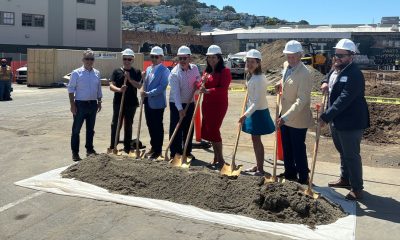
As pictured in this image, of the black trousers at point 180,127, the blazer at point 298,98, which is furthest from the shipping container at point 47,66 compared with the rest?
the blazer at point 298,98

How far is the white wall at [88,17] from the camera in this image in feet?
163

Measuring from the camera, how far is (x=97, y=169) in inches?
284

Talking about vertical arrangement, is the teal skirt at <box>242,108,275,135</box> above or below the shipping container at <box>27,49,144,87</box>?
below

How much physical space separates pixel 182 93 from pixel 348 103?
9.56ft

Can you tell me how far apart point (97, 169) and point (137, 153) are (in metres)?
1.01

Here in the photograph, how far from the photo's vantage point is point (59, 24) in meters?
49.2

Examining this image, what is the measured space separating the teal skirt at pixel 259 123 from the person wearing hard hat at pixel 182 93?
1.05m

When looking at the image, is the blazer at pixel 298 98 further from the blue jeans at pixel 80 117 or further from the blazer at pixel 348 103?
the blue jeans at pixel 80 117

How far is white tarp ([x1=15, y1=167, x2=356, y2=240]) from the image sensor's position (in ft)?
17.4

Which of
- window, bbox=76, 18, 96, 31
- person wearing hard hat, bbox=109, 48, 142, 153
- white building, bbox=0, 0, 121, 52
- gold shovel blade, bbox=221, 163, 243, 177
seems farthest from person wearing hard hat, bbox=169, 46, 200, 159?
window, bbox=76, 18, 96, 31

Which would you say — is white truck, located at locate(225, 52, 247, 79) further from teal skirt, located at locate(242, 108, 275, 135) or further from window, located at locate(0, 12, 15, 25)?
teal skirt, located at locate(242, 108, 275, 135)

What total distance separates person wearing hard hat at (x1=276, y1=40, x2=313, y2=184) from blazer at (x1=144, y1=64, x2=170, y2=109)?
88.7 inches

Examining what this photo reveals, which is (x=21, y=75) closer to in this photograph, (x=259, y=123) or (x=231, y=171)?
(x=259, y=123)

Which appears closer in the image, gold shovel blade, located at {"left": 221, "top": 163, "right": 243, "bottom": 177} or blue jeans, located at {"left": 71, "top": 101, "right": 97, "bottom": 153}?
gold shovel blade, located at {"left": 221, "top": 163, "right": 243, "bottom": 177}
